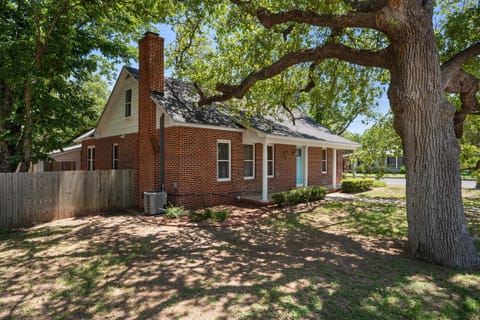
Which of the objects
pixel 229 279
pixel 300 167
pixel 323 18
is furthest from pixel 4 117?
pixel 300 167

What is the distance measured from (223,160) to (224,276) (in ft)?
25.1

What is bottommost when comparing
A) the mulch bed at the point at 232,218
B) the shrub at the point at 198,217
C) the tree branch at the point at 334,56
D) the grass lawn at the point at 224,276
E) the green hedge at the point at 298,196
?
the grass lawn at the point at 224,276

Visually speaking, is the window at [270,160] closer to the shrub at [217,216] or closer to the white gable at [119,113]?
the shrub at [217,216]

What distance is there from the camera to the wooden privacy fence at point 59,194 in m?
8.77

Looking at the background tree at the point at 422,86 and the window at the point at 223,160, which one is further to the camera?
the window at the point at 223,160

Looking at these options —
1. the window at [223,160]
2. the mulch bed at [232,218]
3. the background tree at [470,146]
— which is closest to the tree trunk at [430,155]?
the background tree at [470,146]

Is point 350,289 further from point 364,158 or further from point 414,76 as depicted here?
point 364,158

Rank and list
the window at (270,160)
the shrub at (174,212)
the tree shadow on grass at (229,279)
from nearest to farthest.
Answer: the tree shadow on grass at (229,279)
the shrub at (174,212)
the window at (270,160)

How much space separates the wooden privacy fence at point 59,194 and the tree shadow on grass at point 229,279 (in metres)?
2.06

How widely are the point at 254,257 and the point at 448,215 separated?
3.96m

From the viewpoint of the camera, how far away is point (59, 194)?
32.4ft

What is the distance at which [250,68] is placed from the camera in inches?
448

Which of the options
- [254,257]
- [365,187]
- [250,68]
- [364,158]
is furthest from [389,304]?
[365,187]

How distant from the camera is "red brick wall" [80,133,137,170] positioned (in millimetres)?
12898
